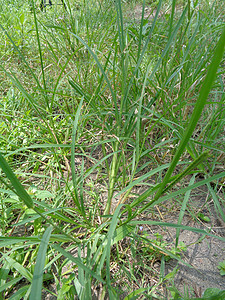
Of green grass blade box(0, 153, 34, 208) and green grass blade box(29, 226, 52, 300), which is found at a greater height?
green grass blade box(0, 153, 34, 208)

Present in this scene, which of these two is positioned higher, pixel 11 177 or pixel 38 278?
pixel 11 177

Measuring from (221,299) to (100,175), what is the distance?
68 centimetres

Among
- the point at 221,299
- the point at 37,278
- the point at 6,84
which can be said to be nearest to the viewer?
the point at 37,278

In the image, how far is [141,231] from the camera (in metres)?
0.89

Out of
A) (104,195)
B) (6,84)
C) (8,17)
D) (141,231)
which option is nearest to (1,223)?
(104,195)

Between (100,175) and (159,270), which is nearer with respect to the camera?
(159,270)

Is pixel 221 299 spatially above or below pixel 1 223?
above

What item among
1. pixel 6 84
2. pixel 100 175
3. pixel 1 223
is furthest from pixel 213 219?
pixel 6 84

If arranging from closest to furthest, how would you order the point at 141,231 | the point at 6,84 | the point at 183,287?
1. the point at 183,287
2. the point at 141,231
3. the point at 6,84

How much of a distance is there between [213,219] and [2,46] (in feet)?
6.46

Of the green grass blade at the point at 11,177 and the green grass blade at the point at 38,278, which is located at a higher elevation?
the green grass blade at the point at 11,177

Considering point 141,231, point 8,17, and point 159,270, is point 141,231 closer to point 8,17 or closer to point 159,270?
point 159,270

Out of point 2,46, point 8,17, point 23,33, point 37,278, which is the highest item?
point 8,17

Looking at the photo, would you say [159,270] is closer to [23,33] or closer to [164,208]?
[164,208]
